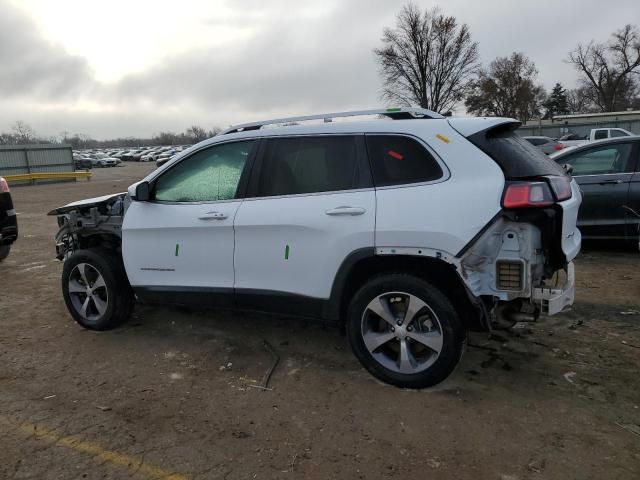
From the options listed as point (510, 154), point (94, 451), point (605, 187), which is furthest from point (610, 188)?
point (94, 451)

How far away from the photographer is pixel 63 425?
10.5 ft

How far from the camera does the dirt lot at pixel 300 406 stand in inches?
107

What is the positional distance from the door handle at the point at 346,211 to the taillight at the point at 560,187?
1177mm

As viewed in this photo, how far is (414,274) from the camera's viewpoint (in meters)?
3.38

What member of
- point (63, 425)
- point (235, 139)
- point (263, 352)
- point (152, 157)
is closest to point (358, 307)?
point (263, 352)

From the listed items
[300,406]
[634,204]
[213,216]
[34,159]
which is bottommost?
[300,406]

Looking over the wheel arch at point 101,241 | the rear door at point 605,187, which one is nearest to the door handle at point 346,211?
the wheel arch at point 101,241

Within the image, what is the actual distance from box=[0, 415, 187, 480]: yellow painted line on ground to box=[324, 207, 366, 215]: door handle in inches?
72.3

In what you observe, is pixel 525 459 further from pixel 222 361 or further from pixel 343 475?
pixel 222 361

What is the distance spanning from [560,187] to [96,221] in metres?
3.93

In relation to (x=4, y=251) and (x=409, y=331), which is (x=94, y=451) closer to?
(x=409, y=331)

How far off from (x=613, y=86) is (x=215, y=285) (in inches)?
3011

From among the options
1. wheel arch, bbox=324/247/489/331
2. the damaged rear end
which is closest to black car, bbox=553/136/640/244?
the damaged rear end

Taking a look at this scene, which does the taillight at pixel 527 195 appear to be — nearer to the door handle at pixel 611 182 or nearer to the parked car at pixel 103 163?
the door handle at pixel 611 182
